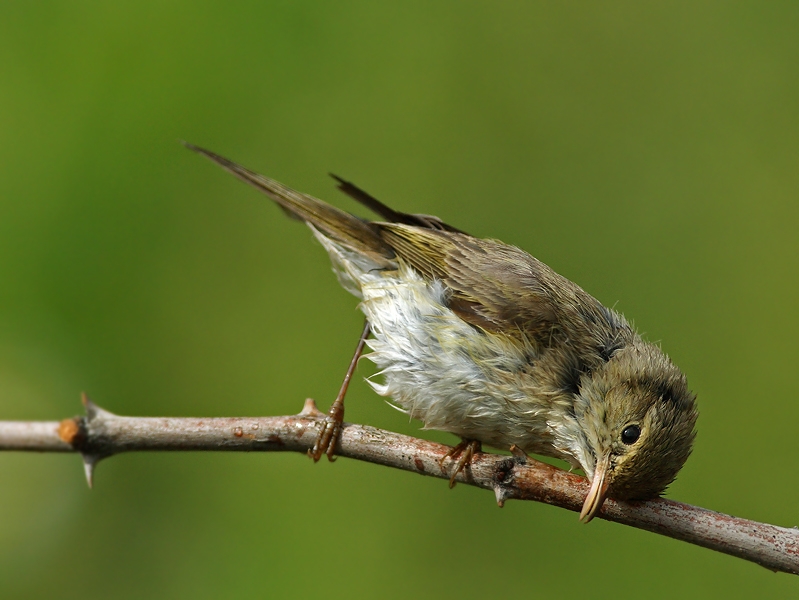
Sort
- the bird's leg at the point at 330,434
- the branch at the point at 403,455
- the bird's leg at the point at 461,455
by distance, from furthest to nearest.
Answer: the bird's leg at the point at 330,434, the bird's leg at the point at 461,455, the branch at the point at 403,455

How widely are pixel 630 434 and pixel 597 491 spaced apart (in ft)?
0.89

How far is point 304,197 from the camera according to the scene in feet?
12.5

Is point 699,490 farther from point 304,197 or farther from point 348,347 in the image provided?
point 304,197

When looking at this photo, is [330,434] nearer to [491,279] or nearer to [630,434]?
[491,279]

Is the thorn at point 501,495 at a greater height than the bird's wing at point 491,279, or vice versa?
the bird's wing at point 491,279

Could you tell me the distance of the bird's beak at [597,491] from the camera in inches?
102

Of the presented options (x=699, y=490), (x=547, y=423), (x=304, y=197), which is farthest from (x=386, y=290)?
(x=699, y=490)

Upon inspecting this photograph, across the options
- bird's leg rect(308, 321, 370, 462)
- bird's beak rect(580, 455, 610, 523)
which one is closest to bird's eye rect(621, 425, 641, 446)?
bird's beak rect(580, 455, 610, 523)

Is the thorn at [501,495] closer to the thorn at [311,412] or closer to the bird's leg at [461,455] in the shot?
the bird's leg at [461,455]

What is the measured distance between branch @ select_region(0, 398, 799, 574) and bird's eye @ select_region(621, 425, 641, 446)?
20cm

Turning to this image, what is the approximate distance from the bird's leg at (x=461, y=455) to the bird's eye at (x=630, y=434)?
0.55 metres

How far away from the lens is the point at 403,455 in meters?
2.81

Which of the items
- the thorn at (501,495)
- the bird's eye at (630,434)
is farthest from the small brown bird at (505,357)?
the thorn at (501,495)

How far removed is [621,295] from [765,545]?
93.6 inches
